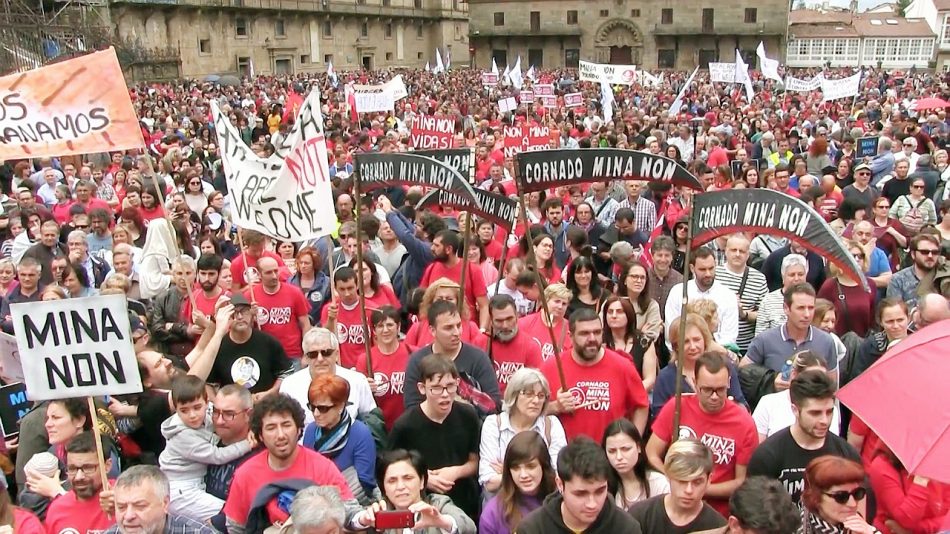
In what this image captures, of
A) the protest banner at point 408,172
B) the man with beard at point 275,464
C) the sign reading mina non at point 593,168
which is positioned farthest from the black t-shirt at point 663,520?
the protest banner at point 408,172

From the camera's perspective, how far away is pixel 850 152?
1284cm

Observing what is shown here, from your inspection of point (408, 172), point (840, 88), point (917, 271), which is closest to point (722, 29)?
point (840, 88)

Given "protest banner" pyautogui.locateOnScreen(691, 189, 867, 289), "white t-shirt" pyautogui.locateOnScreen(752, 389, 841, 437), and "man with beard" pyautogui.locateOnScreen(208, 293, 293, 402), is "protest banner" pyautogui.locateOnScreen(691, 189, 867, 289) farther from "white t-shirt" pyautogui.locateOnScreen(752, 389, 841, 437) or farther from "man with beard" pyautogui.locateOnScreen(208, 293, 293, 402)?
"man with beard" pyautogui.locateOnScreen(208, 293, 293, 402)

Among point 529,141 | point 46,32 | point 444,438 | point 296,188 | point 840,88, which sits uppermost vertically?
point 46,32

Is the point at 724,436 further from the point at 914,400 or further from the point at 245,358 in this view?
the point at 245,358

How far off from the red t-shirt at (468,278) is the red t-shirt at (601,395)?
196 centimetres

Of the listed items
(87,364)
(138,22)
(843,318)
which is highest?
(138,22)

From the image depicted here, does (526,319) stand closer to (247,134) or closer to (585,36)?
(247,134)

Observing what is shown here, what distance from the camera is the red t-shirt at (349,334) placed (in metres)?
6.01

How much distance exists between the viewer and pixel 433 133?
39.1 feet

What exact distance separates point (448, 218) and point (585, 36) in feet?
197

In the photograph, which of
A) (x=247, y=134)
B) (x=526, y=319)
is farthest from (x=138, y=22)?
(x=526, y=319)

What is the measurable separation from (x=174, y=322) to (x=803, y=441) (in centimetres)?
451

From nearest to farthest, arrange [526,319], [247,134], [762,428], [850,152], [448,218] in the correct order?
A: [762,428] < [526,319] < [448,218] < [850,152] < [247,134]
